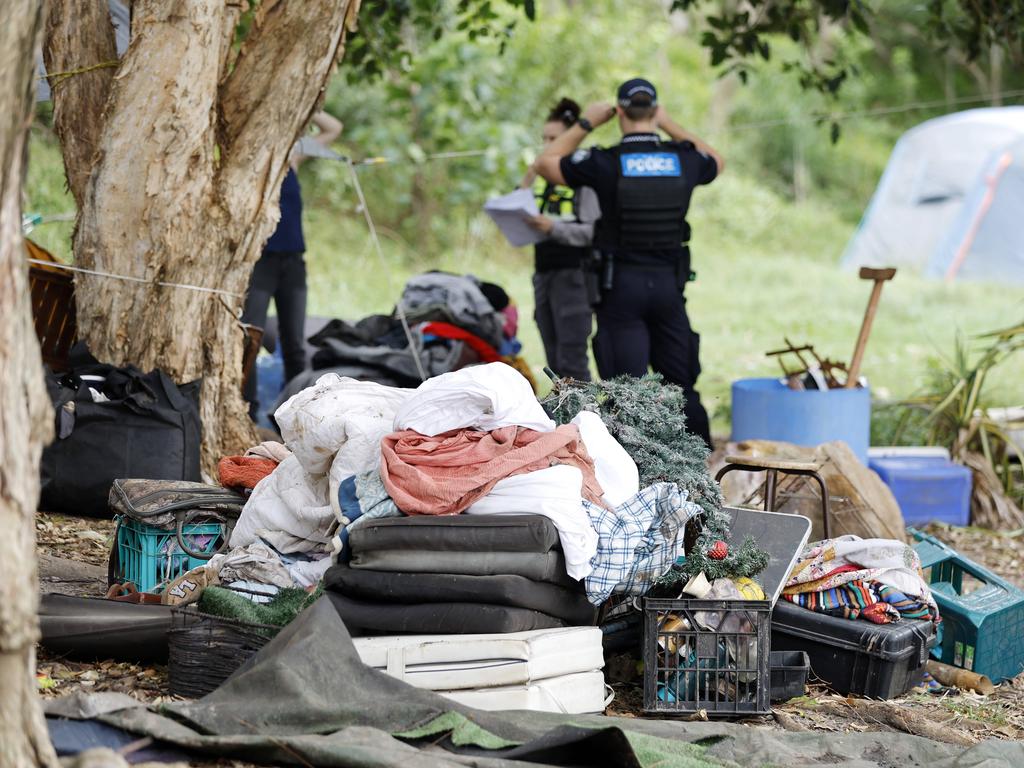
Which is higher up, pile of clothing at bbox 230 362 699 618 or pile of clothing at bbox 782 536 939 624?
pile of clothing at bbox 230 362 699 618

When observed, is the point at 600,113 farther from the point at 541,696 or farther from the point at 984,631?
the point at 541,696

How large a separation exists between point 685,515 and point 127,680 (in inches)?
65.8

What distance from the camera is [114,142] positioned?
206 inches

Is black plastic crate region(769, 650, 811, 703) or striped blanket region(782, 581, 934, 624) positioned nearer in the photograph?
black plastic crate region(769, 650, 811, 703)

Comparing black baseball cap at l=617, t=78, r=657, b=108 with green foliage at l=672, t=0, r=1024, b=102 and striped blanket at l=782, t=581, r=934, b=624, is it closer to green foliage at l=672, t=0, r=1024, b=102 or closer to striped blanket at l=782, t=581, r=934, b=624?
green foliage at l=672, t=0, r=1024, b=102

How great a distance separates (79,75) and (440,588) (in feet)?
10.5

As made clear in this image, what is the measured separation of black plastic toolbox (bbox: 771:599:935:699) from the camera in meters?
4.07

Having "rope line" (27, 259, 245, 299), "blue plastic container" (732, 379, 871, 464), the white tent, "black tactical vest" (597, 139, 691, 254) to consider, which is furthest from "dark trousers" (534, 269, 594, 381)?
the white tent

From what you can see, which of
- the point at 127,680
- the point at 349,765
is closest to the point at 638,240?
the point at 127,680

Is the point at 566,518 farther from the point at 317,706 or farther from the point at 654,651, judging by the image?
the point at 317,706

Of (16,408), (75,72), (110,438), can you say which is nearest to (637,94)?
(75,72)

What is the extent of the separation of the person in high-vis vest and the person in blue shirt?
1364mm

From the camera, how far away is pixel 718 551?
390cm

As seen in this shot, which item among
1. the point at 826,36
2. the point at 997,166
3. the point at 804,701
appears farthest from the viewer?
the point at 826,36
